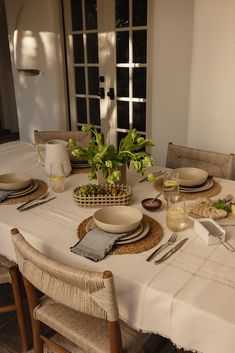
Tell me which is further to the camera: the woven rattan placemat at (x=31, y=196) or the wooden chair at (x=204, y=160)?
the wooden chair at (x=204, y=160)

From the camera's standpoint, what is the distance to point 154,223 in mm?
1265

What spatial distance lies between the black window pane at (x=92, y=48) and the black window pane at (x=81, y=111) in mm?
456

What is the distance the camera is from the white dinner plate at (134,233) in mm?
1133

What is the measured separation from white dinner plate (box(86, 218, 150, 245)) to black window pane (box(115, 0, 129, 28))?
8.33 feet

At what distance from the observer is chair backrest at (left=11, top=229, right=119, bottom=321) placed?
33.4 inches

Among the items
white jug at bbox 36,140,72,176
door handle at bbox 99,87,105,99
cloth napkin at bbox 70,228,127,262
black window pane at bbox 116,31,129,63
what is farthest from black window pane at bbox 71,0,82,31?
cloth napkin at bbox 70,228,127,262

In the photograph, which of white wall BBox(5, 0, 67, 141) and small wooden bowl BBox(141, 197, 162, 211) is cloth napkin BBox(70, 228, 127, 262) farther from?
white wall BBox(5, 0, 67, 141)

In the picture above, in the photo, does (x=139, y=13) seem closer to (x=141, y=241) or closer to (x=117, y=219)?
(x=117, y=219)

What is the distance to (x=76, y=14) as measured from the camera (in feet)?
11.6

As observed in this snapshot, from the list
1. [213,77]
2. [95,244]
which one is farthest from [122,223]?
[213,77]

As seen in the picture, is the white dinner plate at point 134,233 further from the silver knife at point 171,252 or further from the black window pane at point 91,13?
the black window pane at point 91,13

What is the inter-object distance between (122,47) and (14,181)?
2190mm

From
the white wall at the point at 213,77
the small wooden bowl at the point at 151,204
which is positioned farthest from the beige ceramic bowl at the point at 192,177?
the white wall at the point at 213,77

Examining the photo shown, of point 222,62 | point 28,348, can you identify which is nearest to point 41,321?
point 28,348
